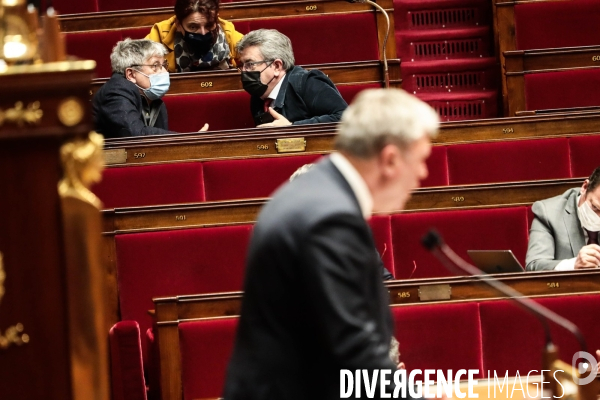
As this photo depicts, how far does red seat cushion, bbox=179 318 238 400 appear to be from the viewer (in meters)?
0.97

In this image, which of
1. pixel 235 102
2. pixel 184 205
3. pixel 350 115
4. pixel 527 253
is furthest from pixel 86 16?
pixel 350 115

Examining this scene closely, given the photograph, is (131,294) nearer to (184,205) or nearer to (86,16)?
(184,205)

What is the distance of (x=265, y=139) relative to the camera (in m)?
1.34

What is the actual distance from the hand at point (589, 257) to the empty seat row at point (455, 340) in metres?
0.14

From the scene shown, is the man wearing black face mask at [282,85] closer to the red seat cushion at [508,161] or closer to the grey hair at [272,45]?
the grey hair at [272,45]

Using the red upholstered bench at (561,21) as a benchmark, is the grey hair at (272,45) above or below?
below

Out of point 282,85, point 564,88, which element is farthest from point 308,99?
point 564,88

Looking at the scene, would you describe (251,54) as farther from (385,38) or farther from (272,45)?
(385,38)

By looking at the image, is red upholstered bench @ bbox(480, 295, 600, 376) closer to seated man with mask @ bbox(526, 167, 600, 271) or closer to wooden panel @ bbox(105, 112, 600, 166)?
seated man with mask @ bbox(526, 167, 600, 271)

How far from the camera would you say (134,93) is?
1.47 metres

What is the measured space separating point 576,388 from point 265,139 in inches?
34.2

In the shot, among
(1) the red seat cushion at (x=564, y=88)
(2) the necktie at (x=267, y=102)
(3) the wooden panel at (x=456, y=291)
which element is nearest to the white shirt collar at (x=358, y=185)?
(3) the wooden panel at (x=456, y=291)

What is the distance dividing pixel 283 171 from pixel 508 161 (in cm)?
32

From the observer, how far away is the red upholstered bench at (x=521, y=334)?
38.4 inches
